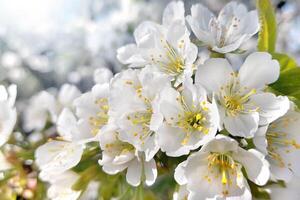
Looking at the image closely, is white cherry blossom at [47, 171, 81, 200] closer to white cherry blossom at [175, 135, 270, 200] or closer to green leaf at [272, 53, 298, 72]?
white cherry blossom at [175, 135, 270, 200]

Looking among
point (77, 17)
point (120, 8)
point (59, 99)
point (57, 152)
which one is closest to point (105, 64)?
point (120, 8)

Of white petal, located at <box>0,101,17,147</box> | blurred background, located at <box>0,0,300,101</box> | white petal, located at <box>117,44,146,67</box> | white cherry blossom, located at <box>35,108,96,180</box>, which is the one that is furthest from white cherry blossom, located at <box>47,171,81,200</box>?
blurred background, located at <box>0,0,300,101</box>

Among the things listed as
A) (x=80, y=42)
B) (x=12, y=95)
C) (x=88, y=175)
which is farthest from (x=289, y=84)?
(x=80, y=42)

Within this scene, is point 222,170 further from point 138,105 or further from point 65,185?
point 65,185

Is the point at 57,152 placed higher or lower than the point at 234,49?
lower

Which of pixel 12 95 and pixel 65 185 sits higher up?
pixel 12 95

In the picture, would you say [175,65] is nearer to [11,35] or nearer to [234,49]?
[234,49]

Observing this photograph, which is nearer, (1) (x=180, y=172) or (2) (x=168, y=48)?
(1) (x=180, y=172)
